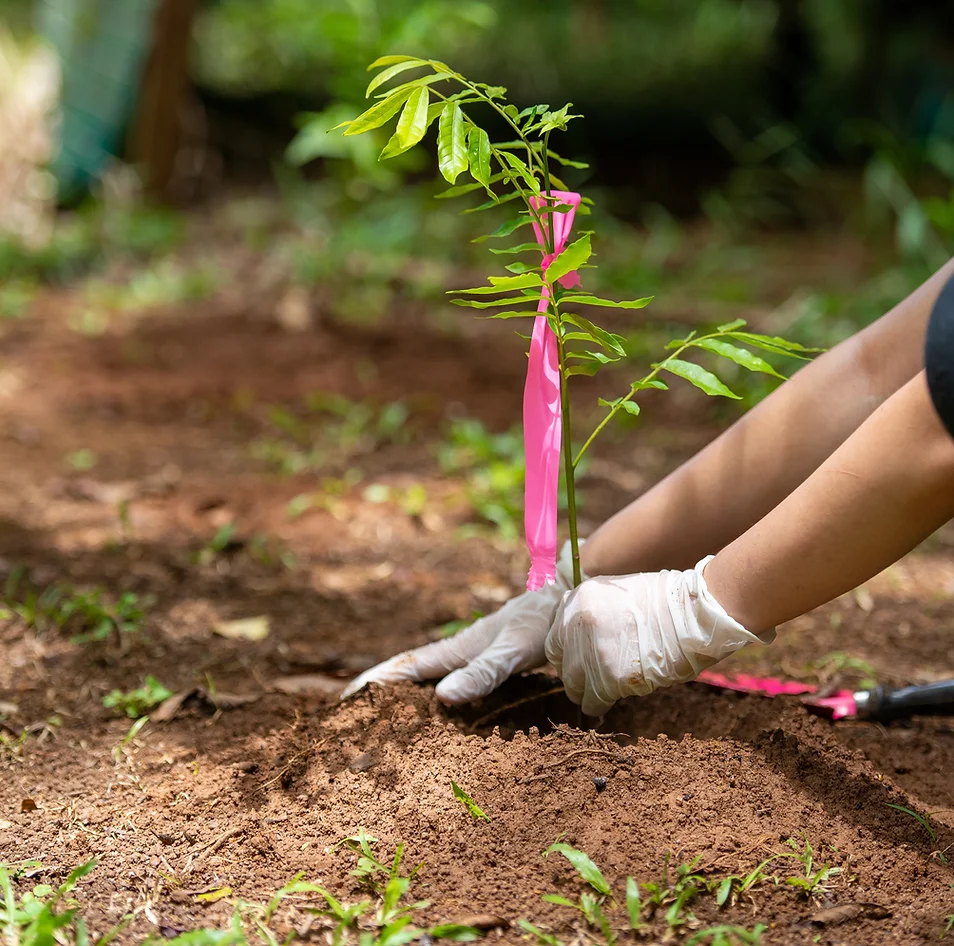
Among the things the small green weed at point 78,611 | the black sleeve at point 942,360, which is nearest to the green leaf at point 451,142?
the black sleeve at point 942,360

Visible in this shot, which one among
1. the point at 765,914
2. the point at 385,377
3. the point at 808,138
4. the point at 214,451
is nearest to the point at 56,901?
the point at 765,914

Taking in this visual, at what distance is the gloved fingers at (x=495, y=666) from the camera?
5.89 ft

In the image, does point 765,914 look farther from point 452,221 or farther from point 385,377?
point 452,221

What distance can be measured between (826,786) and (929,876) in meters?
0.19

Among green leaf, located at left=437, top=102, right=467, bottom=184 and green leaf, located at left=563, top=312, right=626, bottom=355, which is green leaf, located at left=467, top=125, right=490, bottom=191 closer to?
green leaf, located at left=437, top=102, right=467, bottom=184

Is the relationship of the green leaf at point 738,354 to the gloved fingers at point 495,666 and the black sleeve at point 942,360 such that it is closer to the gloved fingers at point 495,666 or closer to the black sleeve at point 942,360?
the black sleeve at point 942,360

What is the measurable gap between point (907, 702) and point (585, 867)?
81cm

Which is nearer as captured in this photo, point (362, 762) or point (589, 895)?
point (589, 895)

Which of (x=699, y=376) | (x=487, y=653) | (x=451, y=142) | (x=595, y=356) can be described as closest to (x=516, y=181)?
(x=451, y=142)

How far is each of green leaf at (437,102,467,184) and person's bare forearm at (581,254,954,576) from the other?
27.3 inches

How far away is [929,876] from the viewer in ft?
4.81

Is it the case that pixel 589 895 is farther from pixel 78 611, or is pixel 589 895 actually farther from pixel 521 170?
pixel 78 611

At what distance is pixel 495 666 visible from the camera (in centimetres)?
180

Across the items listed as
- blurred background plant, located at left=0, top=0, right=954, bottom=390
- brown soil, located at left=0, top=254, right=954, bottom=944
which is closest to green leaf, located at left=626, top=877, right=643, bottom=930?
brown soil, located at left=0, top=254, right=954, bottom=944
